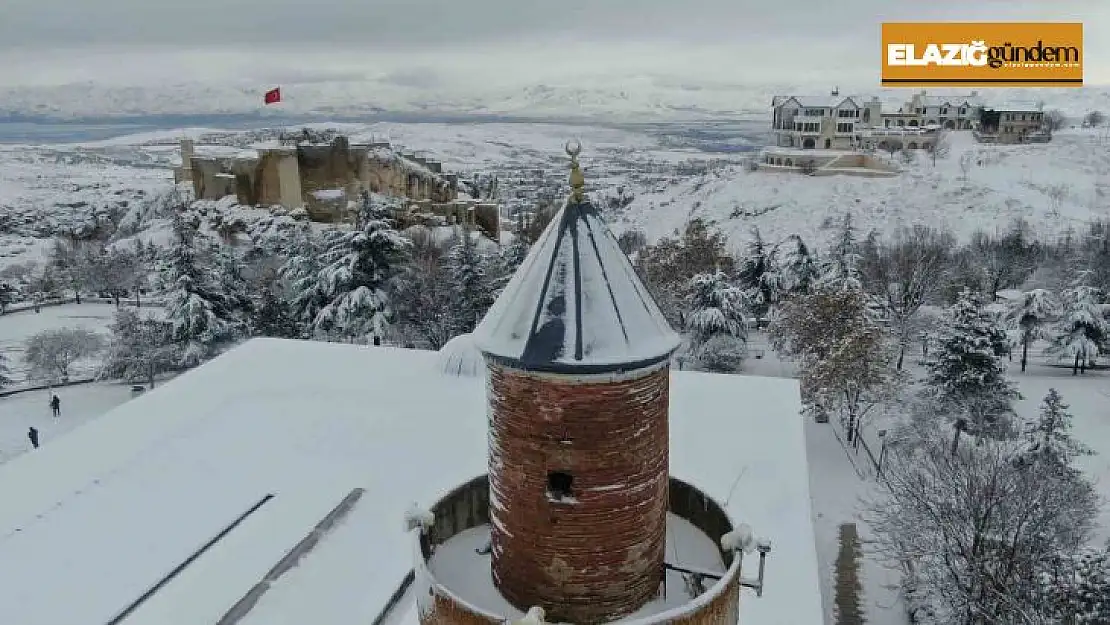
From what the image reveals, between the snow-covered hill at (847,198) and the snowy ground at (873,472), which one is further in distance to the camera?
the snow-covered hill at (847,198)

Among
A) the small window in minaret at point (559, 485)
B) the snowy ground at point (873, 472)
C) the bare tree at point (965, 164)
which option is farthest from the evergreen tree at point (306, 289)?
the bare tree at point (965, 164)

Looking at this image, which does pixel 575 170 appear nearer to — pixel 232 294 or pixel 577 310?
pixel 577 310

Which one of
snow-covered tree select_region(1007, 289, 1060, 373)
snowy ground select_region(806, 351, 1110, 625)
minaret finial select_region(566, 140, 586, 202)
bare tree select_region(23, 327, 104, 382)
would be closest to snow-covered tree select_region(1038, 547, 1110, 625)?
snowy ground select_region(806, 351, 1110, 625)

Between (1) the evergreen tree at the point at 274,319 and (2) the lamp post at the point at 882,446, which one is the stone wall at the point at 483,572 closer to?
(2) the lamp post at the point at 882,446

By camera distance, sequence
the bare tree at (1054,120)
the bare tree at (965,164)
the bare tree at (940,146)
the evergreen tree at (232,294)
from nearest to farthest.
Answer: the evergreen tree at (232,294), the bare tree at (965,164), the bare tree at (940,146), the bare tree at (1054,120)

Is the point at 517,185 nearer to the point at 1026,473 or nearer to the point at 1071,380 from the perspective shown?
the point at 1071,380

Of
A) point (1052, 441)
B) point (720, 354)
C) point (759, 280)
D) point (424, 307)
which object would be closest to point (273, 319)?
point (424, 307)

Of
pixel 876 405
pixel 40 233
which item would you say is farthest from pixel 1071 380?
pixel 40 233
